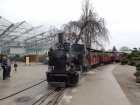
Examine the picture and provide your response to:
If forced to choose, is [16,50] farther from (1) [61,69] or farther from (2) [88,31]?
(1) [61,69]

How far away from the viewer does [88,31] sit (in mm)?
34344

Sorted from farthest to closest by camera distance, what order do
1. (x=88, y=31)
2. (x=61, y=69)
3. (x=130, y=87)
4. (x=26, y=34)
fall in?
1. (x=26, y=34)
2. (x=88, y=31)
3. (x=130, y=87)
4. (x=61, y=69)

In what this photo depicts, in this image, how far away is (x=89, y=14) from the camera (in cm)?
3719

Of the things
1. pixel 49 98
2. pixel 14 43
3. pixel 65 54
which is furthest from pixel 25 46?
pixel 49 98

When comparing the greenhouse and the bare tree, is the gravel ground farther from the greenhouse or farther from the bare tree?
the greenhouse

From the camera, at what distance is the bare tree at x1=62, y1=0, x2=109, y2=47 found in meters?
34.4

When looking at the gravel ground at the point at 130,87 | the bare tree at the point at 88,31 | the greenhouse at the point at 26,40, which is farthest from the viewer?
the greenhouse at the point at 26,40

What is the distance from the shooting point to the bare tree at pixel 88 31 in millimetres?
34406

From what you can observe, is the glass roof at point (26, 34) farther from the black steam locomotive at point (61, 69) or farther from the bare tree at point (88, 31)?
the black steam locomotive at point (61, 69)

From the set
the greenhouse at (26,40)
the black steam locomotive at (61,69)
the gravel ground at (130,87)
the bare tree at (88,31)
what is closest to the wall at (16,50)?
the greenhouse at (26,40)

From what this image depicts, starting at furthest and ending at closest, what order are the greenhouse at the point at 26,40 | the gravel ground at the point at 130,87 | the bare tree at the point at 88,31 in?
the greenhouse at the point at 26,40
the bare tree at the point at 88,31
the gravel ground at the point at 130,87

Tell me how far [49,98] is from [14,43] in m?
35.0

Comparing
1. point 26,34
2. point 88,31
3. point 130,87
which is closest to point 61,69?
point 130,87

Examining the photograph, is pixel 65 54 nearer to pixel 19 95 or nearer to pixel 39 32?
pixel 19 95
